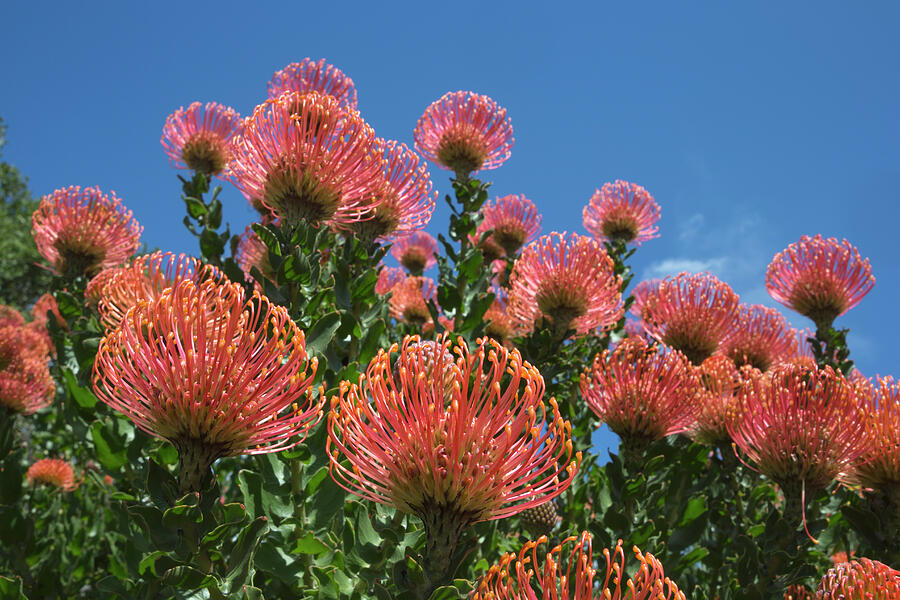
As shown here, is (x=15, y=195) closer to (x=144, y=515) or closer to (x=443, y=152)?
(x=443, y=152)

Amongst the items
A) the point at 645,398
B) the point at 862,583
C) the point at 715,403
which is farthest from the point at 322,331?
the point at 715,403

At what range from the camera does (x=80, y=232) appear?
5070 mm

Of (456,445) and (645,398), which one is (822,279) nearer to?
(645,398)

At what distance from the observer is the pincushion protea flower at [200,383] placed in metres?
2.03

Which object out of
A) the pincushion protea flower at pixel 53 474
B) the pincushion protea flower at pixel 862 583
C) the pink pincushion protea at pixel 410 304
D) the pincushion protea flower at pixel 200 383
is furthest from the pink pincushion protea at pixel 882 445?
the pincushion protea flower at pixel 53 474

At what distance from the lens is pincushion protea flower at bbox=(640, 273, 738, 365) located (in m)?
4.86

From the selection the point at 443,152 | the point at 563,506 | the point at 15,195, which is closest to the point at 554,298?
the point at 563,506

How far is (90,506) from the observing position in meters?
5.77

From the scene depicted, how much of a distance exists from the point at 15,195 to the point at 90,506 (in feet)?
109

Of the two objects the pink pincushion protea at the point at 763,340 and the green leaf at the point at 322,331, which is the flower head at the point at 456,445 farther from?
the pink pincushion protea at the point at 763,340

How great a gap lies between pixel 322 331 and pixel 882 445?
10.1 feet

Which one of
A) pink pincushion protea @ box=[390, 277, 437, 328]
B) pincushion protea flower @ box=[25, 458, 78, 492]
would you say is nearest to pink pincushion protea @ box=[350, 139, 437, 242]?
pink pincushion protea @ box=[390, 277, 437, 328]

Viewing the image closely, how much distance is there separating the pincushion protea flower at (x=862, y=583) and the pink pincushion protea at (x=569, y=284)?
2.12m

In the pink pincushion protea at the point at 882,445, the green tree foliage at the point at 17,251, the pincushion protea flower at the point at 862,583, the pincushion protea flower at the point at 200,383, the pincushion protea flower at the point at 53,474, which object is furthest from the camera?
the green tree foliage at the point at 17,251
